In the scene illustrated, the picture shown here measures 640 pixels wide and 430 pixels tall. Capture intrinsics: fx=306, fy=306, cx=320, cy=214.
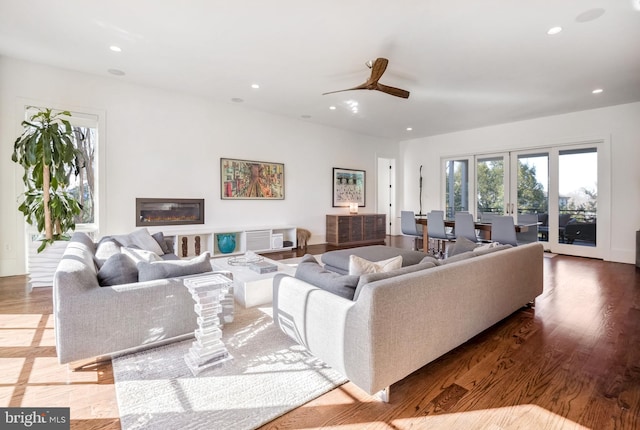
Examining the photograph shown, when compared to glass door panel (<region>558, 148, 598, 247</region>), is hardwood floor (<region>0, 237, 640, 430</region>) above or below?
below

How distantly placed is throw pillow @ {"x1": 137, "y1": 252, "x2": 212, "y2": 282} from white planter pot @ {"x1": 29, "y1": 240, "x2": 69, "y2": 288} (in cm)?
247

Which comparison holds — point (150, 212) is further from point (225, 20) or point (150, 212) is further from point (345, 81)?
point (345, 81)

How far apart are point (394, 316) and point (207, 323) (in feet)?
4.16

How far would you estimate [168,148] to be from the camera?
17.5ft

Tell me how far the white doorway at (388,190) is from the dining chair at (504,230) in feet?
14.3

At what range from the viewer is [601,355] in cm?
224

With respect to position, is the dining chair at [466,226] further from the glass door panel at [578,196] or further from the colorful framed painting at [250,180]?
the colorful framed painting at [250,180]

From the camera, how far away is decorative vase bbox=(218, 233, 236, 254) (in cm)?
580

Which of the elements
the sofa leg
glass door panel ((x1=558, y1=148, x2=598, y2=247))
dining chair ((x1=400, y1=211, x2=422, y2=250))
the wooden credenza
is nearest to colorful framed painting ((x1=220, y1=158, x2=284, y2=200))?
the wooden credenza

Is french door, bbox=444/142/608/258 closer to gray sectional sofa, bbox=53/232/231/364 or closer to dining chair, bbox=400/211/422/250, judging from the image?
dining chair, bbox=400/211/422/250

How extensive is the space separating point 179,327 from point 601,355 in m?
3.12

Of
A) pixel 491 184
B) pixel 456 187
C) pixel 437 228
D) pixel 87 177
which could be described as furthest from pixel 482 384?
pixel 456 187

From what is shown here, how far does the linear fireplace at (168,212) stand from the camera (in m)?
5.16

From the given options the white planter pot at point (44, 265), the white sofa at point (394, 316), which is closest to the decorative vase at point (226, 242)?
the white planter pot at point (44, 265)
